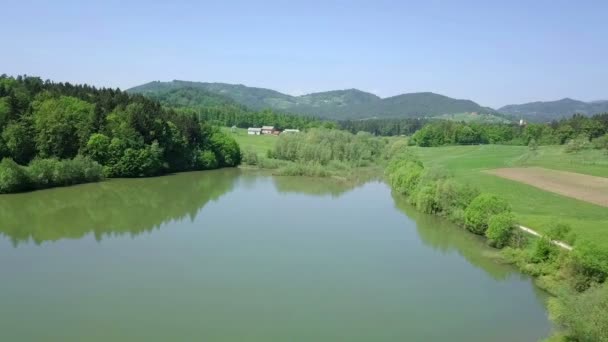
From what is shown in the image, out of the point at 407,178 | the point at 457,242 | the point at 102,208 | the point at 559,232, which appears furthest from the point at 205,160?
the point at 559,232

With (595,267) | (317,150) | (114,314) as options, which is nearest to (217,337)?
(114,314)

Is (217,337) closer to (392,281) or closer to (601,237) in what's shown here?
(392,281)

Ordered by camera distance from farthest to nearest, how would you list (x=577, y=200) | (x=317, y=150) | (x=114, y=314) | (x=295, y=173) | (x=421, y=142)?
(x=421, y=142) < (x=317, y=150) < (x=295, y=173) < (x=577, y=200) < (x=114, y=314)

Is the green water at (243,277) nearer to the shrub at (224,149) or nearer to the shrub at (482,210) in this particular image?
the shrub at (482,210)

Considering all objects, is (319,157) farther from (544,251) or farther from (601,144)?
(544,251)


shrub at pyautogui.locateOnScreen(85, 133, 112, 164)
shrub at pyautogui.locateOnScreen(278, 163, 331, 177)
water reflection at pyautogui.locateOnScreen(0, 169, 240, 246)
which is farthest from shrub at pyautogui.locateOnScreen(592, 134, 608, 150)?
shrub at pyautogui.locateOnScreen(85, 133, 112, 164)
